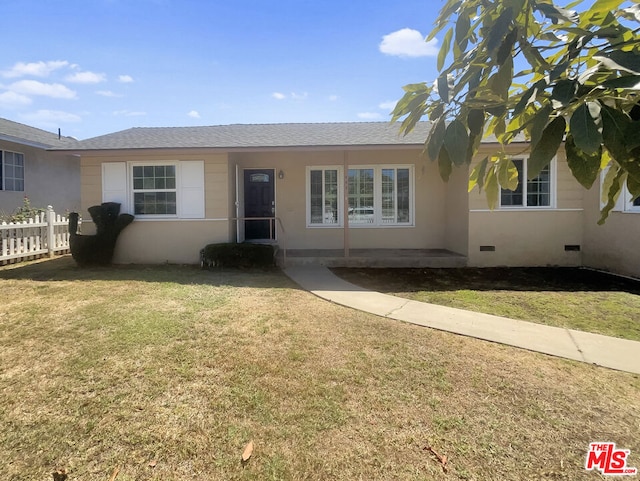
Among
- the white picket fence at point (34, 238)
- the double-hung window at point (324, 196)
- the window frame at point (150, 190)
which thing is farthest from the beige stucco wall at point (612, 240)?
the white picket fence at point (34, 238)

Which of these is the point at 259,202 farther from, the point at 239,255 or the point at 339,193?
the point at 239,255

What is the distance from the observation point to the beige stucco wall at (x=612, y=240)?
760 cm

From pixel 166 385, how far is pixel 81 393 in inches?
25.9

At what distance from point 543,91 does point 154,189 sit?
32.3ft

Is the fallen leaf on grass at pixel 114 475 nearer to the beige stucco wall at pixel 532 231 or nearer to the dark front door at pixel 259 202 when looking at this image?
the beige stucco wall at pixel 532 231

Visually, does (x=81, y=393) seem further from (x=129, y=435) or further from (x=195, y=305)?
(x=195, y=305)

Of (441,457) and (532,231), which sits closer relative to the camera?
(441,457)

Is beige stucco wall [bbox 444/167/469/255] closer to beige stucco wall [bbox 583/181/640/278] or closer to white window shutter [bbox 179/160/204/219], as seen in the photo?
beige stucco wall [bbox 583/181/640/278]

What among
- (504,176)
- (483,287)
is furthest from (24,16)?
(483,287)

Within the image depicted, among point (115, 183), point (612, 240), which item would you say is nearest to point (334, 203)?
point (115, 183)

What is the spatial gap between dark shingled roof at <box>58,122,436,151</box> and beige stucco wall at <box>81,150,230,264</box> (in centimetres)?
41

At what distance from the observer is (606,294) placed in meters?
6.49

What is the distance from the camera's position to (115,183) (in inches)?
372

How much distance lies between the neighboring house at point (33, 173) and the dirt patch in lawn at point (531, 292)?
11.1m
